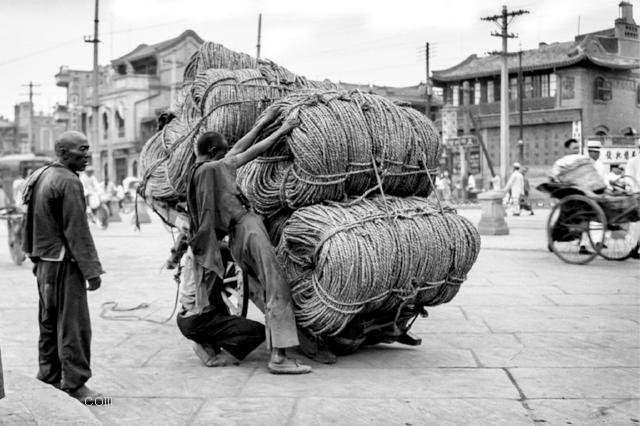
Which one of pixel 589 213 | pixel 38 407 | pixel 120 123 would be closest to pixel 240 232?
pixel 38 407

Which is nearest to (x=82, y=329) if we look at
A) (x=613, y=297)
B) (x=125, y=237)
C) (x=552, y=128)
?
(x=613, y=297)

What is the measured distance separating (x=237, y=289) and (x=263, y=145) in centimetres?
161

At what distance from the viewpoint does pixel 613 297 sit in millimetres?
8781

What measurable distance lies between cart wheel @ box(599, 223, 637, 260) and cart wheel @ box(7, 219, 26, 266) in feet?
27.8

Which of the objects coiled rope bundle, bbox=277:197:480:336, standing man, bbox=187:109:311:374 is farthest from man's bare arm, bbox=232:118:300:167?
coiled rope bundle, bbox=277:197:480:336

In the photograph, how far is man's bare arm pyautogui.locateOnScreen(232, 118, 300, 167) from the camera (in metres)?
5.70

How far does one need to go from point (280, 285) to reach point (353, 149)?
41.8 inches

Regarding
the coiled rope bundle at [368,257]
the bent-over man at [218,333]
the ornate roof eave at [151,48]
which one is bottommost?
the bent-over man at [218,333]

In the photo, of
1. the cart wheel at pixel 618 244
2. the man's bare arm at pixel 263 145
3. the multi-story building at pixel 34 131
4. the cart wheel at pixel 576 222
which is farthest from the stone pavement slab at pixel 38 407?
the multi-story building at pixel 34 131

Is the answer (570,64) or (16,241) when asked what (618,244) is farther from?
(570,64)

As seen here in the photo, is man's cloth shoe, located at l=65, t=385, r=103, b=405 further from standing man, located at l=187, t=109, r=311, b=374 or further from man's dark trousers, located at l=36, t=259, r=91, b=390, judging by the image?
standing man, located at l=187, t=109, r=311, b=374

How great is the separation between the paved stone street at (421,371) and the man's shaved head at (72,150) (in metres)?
1.37

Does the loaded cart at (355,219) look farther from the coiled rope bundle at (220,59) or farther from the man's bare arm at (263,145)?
the coiled rope bundle at (220,59)

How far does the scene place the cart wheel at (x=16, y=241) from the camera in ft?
41.5
